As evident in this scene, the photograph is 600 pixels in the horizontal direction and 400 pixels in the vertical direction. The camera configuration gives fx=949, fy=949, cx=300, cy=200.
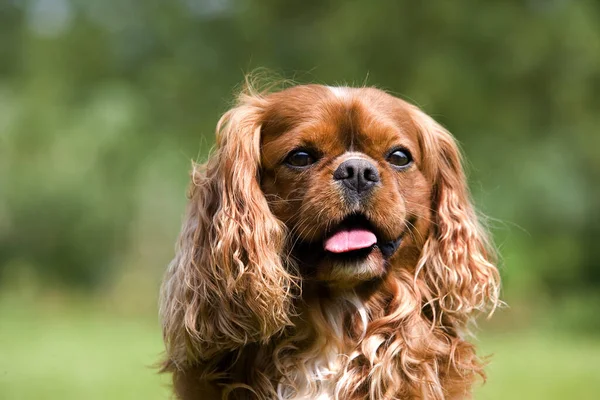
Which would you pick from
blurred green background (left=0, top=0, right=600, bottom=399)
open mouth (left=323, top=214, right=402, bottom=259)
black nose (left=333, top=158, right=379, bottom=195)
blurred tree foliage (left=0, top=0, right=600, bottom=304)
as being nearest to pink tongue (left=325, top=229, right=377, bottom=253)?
open mouth (left=323, top=214, right=402, bottom=259)

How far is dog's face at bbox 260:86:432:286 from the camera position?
13.4 ft

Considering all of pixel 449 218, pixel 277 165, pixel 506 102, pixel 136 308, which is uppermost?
Answer: pixel 277 165

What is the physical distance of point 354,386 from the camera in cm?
425

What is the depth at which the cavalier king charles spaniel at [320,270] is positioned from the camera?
412 centimetres

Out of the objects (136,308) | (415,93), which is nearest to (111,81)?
(136,308)

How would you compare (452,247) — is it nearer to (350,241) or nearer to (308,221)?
(350,241)

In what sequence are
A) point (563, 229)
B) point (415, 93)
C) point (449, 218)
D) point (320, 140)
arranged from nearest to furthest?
point (320, 140) < point (449, 218) < point (415, 93) < point (563, 229)

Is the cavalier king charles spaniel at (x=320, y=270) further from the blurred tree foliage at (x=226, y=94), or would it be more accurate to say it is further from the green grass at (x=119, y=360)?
the blurred tree foliage at (x=226, y=94)

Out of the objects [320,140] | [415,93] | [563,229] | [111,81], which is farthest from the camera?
[111,81]

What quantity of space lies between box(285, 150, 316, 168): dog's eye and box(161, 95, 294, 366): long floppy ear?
205 millimetres

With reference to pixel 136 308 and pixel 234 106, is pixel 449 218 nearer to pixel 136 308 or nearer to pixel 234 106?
pixel 234 106

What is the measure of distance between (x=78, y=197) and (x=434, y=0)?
724cm

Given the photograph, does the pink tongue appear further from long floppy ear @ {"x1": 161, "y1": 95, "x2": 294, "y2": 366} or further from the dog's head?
long floppy ear @ {"x1": 161, "y1": 95, "x2": 294, "y2": 366}

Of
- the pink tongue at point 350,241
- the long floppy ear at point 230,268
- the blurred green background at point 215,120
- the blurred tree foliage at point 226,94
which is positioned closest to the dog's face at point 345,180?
the pink tongue at point 350,241
